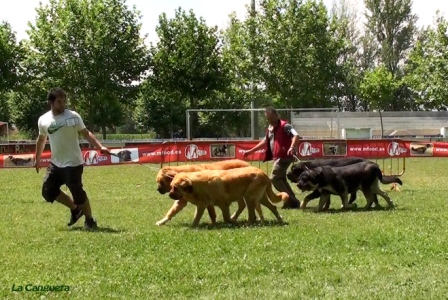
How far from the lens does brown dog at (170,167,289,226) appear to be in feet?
29.7

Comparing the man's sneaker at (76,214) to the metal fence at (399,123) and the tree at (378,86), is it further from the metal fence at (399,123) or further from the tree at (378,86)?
the tree at (378,86)

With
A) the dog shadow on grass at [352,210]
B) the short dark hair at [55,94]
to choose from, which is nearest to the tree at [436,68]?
the dog shadow on grass at [352,210]

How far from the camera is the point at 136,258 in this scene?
6.81m

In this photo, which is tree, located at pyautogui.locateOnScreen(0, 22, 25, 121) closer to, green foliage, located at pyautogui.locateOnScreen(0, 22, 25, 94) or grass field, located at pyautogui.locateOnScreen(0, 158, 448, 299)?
green foliage, located at pyautogui.locateOnScreen(0, 22, 25, 94)

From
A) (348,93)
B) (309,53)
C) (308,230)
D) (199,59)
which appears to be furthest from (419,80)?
(308,230)

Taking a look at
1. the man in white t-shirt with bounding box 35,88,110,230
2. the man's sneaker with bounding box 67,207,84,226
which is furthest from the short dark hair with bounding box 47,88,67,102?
the man's sneaker with bounding box 67,207,84,226

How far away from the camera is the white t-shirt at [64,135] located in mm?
8547

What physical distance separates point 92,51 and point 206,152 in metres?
18.6

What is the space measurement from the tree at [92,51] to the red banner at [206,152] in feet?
55.6

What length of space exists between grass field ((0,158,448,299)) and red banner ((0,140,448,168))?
8.46 meters

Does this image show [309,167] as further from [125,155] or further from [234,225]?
[125,155]

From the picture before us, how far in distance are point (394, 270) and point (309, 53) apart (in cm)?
3418

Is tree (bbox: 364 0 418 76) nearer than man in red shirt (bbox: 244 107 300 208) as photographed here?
No

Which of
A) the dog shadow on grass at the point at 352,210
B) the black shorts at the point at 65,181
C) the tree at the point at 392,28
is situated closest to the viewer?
the black shorts at the point at 65,181
